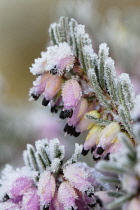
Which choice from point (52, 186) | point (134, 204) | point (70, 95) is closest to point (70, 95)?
point (70, 95)

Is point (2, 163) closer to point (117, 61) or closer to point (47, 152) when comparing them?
point (117, 61)

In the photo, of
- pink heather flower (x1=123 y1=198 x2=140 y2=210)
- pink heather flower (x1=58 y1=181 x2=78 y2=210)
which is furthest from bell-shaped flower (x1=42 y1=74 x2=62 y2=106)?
pink heather flower (x1=123 y1=198 x2=140 y2=210)

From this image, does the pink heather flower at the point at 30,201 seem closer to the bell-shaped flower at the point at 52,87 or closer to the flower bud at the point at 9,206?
the flower bud at the point at 9,206

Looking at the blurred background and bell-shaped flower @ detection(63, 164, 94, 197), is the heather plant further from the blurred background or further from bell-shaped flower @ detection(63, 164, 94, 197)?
the blurred background

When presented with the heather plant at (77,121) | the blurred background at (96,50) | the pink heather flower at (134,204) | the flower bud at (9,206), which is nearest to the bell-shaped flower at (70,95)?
the heather plant at (77,121)

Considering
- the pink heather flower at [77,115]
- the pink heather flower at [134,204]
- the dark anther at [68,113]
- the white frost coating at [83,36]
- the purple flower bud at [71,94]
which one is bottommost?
the pink heather flower at [134,204]

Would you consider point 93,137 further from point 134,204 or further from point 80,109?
point 134,204

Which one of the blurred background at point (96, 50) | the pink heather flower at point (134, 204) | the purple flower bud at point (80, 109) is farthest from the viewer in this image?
the blurred background at point (96, 50)
